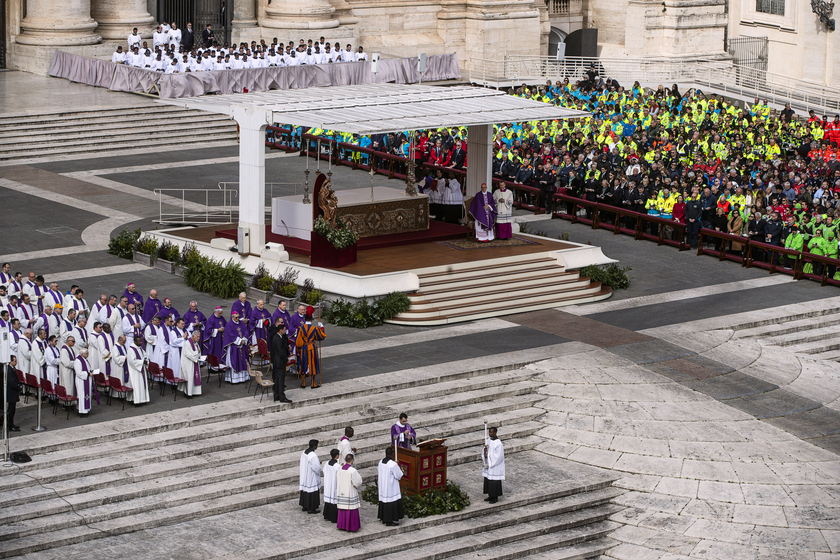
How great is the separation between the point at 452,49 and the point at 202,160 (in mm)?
16959

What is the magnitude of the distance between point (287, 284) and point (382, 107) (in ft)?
13.9

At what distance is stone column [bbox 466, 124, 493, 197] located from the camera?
29562 millimetres

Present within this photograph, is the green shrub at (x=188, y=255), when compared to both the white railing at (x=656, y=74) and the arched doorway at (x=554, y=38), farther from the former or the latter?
the arched doorway at (x=554, y=38)

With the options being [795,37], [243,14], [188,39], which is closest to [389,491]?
[188,39]

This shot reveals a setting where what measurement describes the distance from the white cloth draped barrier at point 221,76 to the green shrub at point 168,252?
48.5ft

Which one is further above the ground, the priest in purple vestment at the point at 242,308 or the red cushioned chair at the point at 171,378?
the priest in purple vestment at the point at 242,308

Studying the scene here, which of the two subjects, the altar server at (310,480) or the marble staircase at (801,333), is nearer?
the altar server at (310,480)

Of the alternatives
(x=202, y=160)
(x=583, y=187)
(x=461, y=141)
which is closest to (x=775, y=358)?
(x=583, y=187)

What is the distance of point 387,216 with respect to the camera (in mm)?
28766

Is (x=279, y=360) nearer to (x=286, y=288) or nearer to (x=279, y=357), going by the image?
(x=279, y=357)

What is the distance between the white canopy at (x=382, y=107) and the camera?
26.2 meters

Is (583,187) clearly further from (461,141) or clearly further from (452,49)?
(452,49)

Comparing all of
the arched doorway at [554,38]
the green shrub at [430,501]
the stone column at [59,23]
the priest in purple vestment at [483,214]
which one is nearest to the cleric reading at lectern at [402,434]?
the green shrub at [430,501]

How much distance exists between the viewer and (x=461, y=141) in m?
37.1
